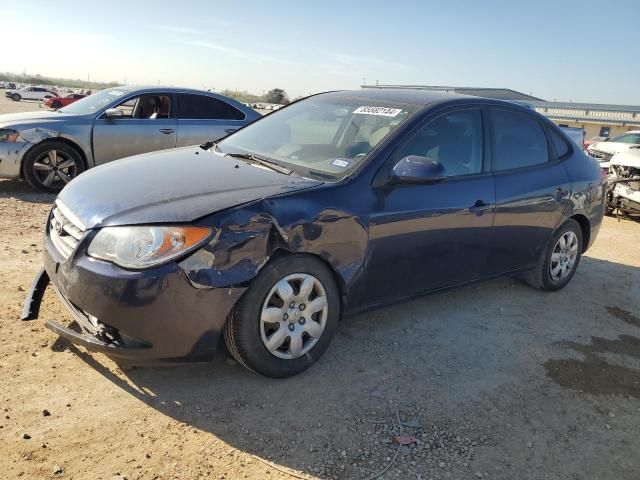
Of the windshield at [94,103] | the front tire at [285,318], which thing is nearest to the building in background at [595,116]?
the windshield at [94,103]

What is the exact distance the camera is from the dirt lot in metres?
2.52

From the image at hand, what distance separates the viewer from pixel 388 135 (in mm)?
3588

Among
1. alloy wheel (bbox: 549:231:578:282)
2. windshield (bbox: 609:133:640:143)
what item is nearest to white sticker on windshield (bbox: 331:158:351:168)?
alloy wheel (bbox: 549:231:578:282)

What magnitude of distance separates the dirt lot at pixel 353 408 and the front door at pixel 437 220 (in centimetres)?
45

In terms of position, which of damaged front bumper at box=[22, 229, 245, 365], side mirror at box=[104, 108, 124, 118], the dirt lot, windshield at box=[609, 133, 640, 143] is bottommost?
the dirt lot

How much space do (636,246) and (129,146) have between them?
7117 millimetres

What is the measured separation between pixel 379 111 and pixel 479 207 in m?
1.00

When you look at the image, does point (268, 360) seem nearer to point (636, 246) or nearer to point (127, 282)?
point (127, 282)

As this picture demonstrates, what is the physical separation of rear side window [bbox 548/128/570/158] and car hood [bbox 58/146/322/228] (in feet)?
8.73

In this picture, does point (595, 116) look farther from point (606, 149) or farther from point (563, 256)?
point (563, 256)

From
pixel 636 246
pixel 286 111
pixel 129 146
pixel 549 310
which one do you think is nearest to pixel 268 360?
pixel 286 111

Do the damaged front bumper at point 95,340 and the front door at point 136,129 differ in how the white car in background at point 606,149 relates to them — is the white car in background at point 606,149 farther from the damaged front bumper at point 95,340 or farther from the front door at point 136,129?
the damaged front bumper at point 95,340

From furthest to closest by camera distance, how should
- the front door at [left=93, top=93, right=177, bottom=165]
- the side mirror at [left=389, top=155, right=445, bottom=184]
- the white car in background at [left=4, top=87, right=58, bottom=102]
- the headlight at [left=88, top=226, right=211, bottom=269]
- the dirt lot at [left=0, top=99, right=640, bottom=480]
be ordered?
1. the white car in background at [left=4, top=87, right=58, bottom=102]
2. the front door at [left=93, top=93, right=177, bottom=165]
3. the side mirror at [left=389, top=155, right=445, bottom=184]
4. the headlight at [left=88, top=226, right=211, bottom=269]
5. the dirt lot at [left=0, top=99, right=640, bottom=480]

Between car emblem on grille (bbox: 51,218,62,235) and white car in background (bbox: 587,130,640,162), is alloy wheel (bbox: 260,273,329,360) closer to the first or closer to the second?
car emblem on grille (bbox: 51,218,62,235)
